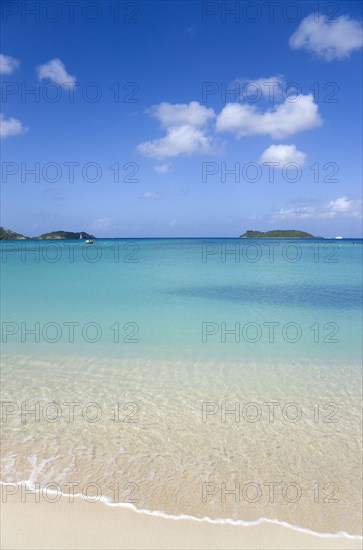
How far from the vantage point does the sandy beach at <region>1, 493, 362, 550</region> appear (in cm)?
349

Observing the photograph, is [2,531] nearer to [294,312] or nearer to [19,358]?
[19,358]

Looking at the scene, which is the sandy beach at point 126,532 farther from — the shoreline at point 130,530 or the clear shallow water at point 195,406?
the clear shallow water at point 195,406

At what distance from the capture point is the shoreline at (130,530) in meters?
3.50

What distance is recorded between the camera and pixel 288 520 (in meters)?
3.87

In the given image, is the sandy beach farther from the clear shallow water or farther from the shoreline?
the clear shallow water

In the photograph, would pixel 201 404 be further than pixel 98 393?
No

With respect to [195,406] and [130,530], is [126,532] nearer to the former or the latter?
[130,530]

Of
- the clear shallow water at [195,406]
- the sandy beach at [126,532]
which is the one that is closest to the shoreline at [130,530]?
the sandy beach at [126,532]

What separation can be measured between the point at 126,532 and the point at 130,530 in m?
0.04

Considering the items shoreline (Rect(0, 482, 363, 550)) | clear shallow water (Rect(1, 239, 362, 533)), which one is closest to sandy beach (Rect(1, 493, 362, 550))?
shoreline (Rect(0, 482, 363, 550))

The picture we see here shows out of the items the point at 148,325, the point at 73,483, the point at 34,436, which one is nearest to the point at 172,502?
the point at 73,483

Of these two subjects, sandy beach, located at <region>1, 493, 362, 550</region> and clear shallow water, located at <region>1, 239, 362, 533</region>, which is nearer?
sandy beach, located at <region>1, 493, 362, 550</region>

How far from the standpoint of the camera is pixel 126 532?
3643 mm

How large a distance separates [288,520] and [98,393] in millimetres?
3972
